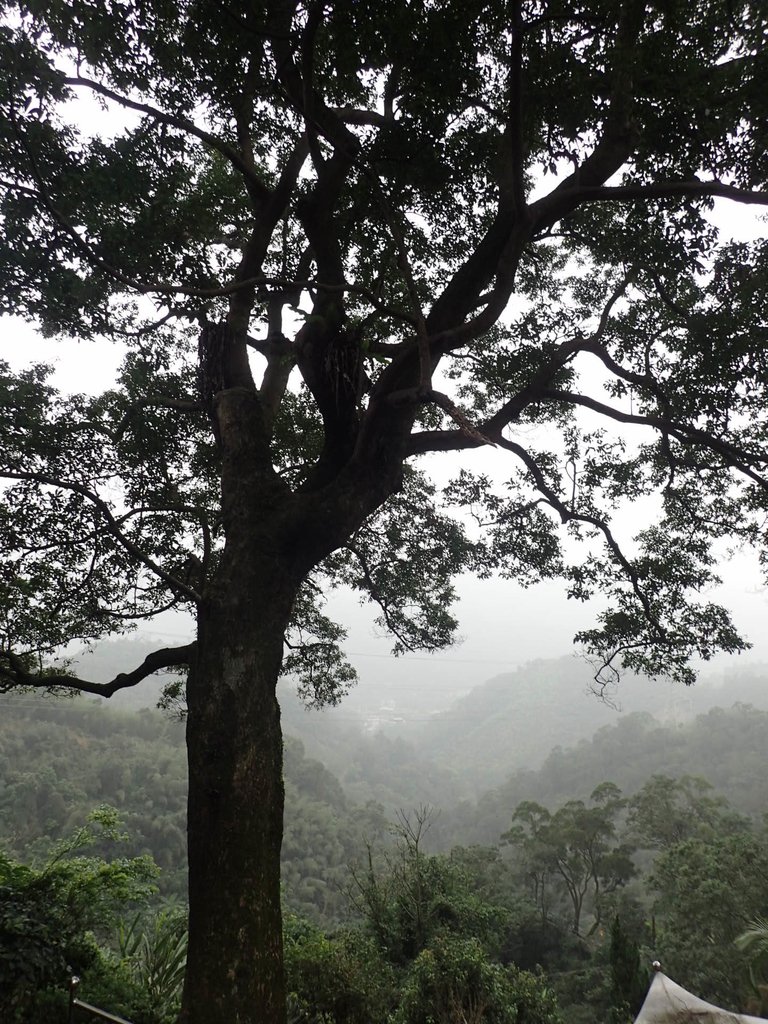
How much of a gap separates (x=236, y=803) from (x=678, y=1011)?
18.2ft

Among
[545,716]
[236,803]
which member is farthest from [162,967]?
[545,716]

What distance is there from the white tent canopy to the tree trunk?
4.92 meters

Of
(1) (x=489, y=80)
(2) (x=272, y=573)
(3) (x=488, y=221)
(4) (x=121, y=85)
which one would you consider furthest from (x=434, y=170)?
(2) (x=272, y=573)

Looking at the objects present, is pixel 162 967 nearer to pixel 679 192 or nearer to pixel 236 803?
pixel 236 803

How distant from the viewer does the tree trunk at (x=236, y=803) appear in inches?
89.6

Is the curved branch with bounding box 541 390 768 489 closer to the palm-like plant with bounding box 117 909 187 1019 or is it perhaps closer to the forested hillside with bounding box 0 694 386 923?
the palm-like plant with bounding box 117 909 187 1019

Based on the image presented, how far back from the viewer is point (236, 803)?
2.53 meters

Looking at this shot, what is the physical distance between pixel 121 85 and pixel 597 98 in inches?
127

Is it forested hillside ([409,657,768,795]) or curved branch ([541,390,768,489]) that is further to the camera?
forested hillside ([409,657,768,795])

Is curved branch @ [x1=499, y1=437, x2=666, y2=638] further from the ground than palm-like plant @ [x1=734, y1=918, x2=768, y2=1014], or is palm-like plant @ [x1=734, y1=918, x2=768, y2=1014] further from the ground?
curved branch @ [x1=499, y1=437, x2=666, y2=638]

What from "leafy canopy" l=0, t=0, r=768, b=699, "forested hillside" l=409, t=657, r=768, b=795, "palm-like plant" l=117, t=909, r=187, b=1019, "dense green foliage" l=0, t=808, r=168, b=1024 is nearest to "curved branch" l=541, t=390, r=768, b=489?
"leafy canopy" l=0, t=0, r=768, b=699

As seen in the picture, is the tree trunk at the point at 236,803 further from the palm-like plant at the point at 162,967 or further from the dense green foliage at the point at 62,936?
the palm-like plant at the point at 162,967

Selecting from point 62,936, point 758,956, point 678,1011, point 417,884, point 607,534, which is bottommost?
point 758,956

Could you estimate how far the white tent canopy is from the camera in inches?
195
